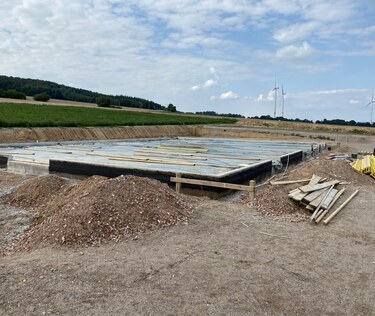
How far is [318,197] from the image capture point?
904 centimetres

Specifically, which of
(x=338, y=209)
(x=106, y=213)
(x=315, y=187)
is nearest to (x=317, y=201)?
(x=338, y=209)

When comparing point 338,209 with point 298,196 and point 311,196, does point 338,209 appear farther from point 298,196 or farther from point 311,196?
point 298,196

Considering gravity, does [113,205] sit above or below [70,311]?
above

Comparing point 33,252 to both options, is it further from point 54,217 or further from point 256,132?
point 256,132

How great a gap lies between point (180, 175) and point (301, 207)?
122 inches

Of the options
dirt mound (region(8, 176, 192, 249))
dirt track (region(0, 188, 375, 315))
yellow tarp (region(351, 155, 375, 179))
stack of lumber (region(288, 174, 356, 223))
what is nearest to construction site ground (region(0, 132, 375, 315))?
dirt track (region(0, 188, 375, 315))

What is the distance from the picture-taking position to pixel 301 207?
351 inches

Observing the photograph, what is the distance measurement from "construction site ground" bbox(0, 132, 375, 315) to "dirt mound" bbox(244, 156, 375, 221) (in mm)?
664

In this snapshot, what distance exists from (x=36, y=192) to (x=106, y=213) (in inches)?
131

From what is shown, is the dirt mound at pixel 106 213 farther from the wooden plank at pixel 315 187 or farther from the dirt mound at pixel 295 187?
the wooden plank at pixel 315 187

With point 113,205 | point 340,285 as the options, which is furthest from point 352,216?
point 113,205

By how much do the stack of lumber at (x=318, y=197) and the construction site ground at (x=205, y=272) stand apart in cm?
44

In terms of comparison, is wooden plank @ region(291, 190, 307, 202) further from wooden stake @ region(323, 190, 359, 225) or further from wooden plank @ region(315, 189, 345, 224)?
wooden stake @ region(323, 190, 359, 225)

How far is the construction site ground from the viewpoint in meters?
4.33
